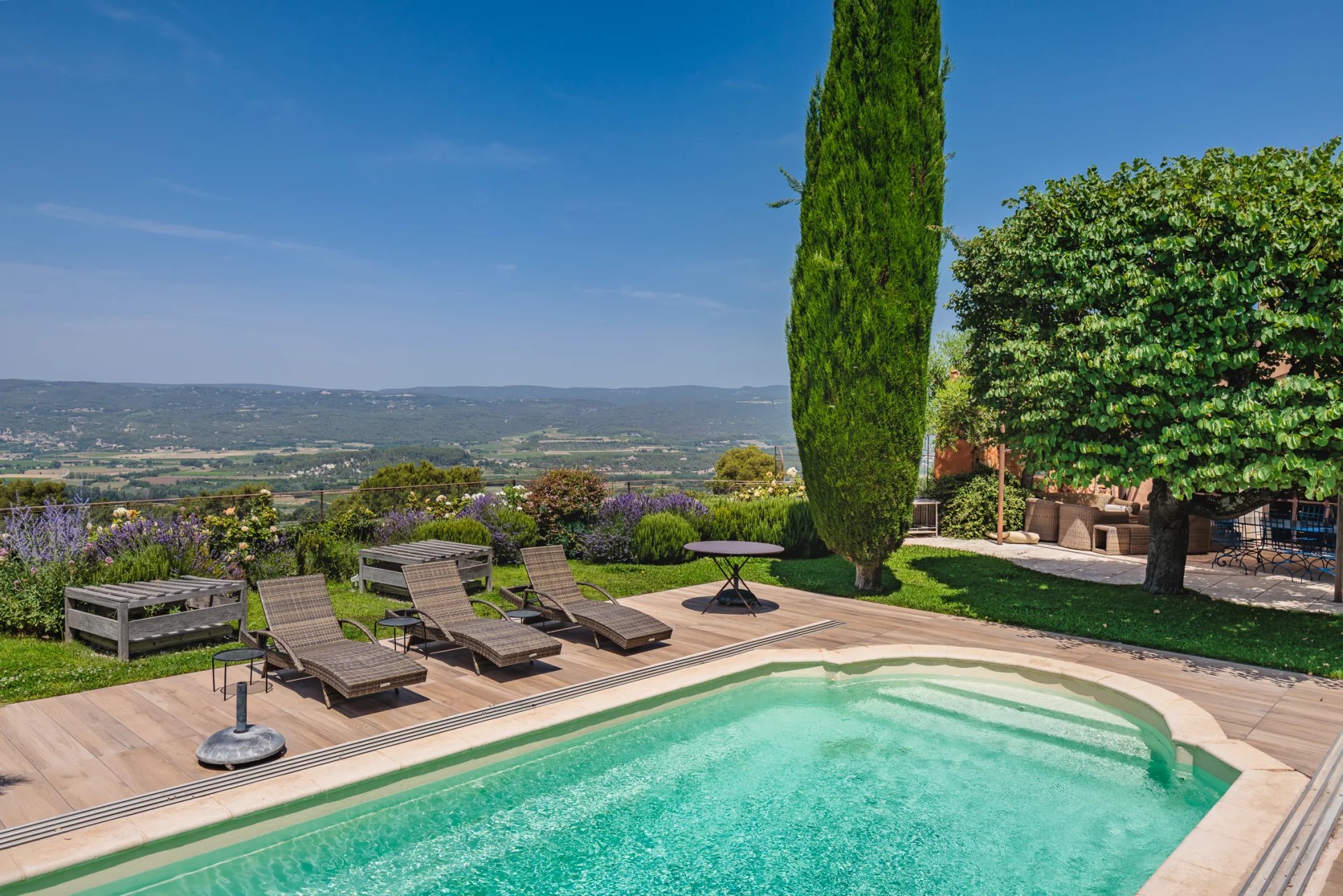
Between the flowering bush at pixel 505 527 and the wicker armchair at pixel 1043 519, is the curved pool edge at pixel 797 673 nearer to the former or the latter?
the flowering bush at pixel 505 527

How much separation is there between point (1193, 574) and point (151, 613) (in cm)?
1422

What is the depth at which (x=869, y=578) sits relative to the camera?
446 inches

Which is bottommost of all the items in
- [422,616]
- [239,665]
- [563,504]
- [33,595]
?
[239,665]

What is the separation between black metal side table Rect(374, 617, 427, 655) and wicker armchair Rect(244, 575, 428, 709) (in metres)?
0.25

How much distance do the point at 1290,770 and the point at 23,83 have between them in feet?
90.9

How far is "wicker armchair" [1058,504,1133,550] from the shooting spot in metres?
15.3

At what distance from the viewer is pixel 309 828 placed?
4.54 m

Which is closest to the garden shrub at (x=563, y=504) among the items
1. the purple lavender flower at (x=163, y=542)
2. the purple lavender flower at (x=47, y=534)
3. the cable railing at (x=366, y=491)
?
the cable railing at (x=366, y=491)

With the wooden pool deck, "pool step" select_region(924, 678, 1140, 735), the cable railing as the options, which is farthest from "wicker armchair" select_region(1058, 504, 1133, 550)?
"pool step" select_region(924, 678, 1140, 735)

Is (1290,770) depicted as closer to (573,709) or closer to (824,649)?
(824,649)

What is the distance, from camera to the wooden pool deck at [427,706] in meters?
4.94

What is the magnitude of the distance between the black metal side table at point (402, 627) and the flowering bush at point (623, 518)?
5.07m

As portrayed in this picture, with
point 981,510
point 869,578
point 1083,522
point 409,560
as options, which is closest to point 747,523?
point 869,578

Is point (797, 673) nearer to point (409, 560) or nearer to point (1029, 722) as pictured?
point (1029, 722)
